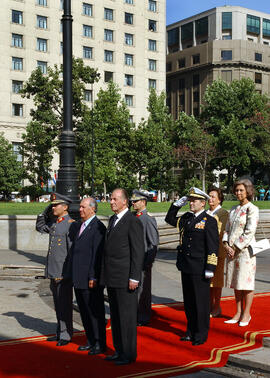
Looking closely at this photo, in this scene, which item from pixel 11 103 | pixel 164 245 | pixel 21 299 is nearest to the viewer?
pixel 21 299

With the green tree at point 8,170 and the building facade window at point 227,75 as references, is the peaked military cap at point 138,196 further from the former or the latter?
the building facade window at point 227,75

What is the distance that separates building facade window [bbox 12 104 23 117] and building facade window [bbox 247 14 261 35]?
55461mm

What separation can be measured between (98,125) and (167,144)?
10657mm

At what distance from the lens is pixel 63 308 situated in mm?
6762

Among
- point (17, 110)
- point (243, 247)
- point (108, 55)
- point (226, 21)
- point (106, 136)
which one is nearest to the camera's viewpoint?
point (243, 247)

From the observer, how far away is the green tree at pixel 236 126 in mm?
49875

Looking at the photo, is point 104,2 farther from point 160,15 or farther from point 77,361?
point 77,361

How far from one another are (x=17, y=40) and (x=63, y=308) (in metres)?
63.0

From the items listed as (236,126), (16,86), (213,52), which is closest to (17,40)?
(16,86)

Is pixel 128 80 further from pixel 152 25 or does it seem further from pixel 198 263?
pixel 198 263

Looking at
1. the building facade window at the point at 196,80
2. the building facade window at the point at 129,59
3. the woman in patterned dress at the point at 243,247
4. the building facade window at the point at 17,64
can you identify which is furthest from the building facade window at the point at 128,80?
the woman in patterned dress at the point at 243,247

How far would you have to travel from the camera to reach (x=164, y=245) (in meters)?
18.4

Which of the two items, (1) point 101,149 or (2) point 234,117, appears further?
(2) point 234,117

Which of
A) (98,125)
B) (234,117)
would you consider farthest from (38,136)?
(234,117)
